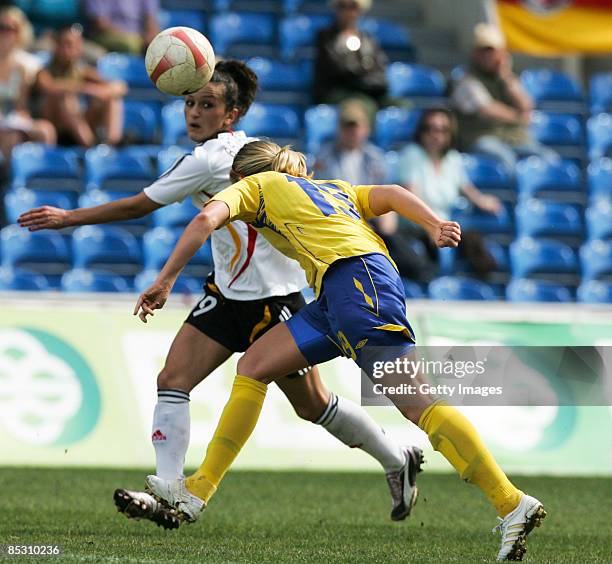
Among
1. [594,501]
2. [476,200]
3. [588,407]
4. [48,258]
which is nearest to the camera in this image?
[594,501]

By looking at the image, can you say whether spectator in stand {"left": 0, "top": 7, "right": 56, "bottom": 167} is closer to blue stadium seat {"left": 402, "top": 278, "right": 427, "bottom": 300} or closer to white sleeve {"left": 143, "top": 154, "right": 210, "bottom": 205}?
blue stadium seat {"left": 402, "top": 278, "right": 427, "bottom": 300}

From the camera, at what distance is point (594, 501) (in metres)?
7.96

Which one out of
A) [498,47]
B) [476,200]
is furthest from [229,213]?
[498,47]

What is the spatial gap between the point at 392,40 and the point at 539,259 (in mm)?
3498

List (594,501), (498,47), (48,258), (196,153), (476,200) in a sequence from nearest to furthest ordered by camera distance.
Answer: (196,153) < (594,501) < (48,258) < (476,200) < (498,47)

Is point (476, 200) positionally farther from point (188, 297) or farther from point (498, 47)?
point (188, 297)

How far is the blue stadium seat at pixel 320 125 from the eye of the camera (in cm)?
1232

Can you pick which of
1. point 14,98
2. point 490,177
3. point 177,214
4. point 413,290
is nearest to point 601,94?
point 490,177

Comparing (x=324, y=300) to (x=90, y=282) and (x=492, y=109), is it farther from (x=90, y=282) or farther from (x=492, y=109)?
(x=492, y=109)

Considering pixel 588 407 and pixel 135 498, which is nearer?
pixel 135 498

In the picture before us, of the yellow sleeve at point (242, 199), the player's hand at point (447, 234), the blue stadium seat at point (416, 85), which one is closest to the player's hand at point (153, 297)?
the yellow sleeve at point (242, 199)

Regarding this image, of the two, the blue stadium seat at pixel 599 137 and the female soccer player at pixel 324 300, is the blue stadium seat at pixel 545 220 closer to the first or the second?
the blue stadium seat at pixel 599 137

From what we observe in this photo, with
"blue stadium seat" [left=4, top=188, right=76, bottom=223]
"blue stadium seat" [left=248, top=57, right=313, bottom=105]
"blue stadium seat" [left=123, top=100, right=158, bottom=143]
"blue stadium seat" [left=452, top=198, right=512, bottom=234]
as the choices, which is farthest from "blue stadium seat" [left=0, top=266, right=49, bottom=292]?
"blue stadium seat" [left=452, top=198, right=512, bottom=234]

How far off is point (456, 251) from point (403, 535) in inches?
226
